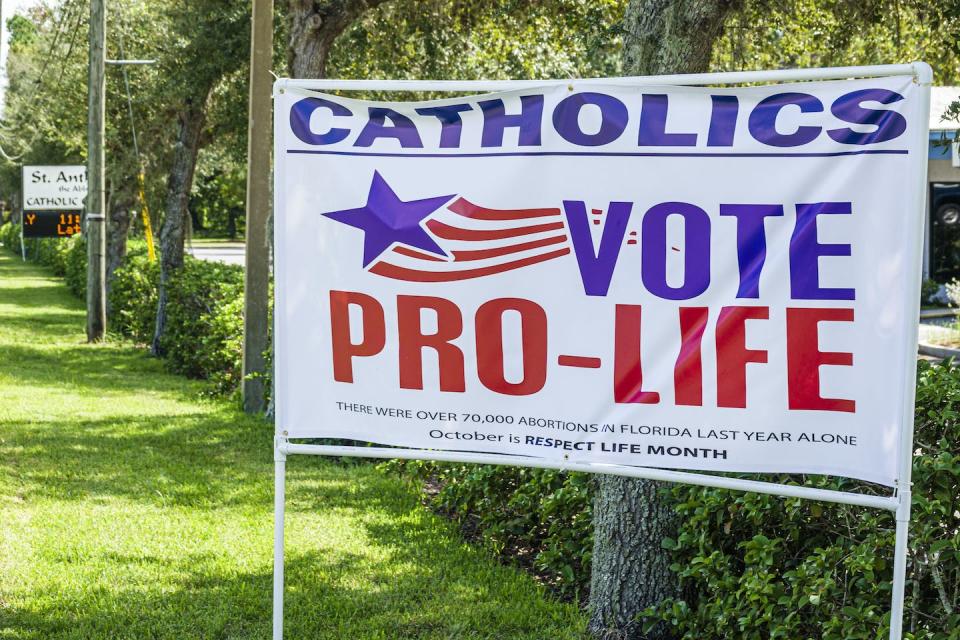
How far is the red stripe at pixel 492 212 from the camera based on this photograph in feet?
12.7

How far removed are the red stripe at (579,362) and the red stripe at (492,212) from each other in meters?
0.52

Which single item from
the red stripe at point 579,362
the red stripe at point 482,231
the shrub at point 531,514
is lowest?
the shrub at point 531,514

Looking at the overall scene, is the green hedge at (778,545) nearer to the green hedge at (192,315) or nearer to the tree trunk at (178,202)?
the green hedge at (192,315)

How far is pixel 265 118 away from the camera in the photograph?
10.8 metres

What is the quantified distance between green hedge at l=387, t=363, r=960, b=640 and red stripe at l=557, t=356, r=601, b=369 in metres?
1.03

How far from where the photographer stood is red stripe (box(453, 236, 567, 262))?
12.7ft

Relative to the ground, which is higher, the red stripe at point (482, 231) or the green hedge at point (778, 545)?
the red stripe at point (482, 231)

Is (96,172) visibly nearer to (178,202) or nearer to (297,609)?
(178,202)

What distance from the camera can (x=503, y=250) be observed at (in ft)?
A: 12.8

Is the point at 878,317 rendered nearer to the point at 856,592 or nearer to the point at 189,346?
the point at 856,592

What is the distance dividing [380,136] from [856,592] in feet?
8.02

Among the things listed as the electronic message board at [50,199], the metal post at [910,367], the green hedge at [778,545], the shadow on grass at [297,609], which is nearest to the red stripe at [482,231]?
the metal post at [910,367]

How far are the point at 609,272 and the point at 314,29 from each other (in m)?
7.08

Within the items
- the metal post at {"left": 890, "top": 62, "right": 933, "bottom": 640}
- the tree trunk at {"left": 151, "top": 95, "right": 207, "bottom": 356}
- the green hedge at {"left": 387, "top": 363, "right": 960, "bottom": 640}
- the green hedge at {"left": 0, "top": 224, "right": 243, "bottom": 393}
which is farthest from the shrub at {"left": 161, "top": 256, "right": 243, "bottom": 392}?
the metal post at {"left": 890, "top": 62, "right": 933, "bottom": 640}
